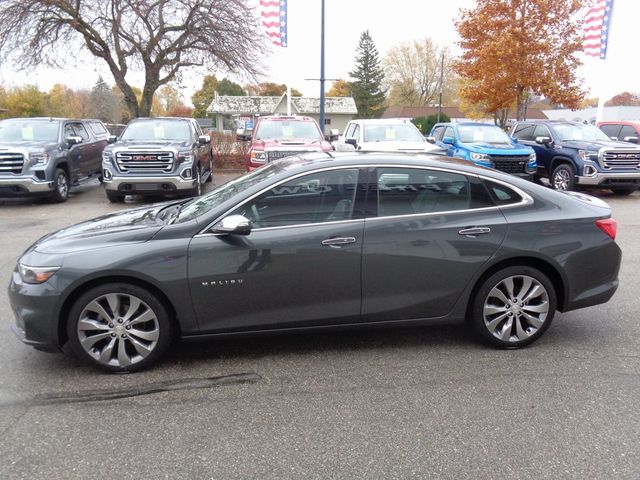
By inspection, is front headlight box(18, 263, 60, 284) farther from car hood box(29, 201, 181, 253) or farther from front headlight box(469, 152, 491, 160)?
front headlight box(469, 152, 491, 160)

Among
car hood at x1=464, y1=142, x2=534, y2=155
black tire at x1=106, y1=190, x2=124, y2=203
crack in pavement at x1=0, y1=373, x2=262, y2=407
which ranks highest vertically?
car hood at x1=464, y1=142, x2=534, y2=155

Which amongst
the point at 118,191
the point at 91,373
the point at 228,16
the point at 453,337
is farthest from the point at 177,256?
the point at 228,16

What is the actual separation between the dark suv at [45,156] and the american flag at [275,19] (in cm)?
779

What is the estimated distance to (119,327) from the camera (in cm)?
371

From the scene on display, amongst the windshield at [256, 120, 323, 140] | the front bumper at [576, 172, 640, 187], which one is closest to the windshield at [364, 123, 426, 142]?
the windshield at [256, 120, 323, 140]

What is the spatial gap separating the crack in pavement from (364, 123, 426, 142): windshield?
994 cm

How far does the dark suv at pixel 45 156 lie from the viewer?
10.9m

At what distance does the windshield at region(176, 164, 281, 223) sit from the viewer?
400 cm

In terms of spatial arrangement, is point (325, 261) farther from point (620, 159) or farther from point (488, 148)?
point (620, 159)

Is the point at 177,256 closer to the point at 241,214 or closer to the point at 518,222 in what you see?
the point at 241,214

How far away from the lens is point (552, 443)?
117 inches

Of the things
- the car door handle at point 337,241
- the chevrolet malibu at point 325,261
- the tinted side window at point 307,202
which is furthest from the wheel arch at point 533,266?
the tinted side window at point 307,202

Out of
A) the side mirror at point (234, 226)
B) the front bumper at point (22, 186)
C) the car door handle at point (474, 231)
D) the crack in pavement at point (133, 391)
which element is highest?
the side mirror at point (234, 226)

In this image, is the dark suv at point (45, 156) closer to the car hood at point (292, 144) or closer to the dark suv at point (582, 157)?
the car hood at point (292, 144)
